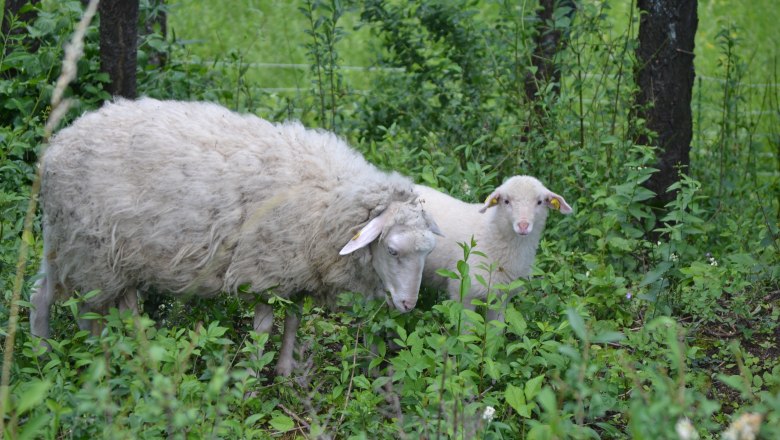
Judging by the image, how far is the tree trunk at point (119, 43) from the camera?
6.30m

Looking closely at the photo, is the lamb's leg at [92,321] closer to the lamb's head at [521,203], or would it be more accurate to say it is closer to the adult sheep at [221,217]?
the adult sheep at [221,217]

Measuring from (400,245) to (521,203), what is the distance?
0.82 meters

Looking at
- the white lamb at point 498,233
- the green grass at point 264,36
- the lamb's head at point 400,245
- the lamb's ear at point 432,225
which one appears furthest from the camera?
the green grass at point 264,36

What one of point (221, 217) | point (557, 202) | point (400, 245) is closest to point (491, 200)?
point (557, 202)

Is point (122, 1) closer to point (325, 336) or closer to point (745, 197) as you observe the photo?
point (325, 336)

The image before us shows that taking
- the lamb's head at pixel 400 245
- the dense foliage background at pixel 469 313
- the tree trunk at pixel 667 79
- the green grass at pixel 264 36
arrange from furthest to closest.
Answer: the green grass at pixel 264 36
the tree trunk at pixel 667 79
the lamb's head at pixel 400 245
the dense foliage background at pixel 469 313

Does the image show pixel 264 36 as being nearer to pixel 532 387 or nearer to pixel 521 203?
pixel 521 203

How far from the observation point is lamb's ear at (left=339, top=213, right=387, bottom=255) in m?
4.66

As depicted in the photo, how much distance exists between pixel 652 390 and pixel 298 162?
199cm

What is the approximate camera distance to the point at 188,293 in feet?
16.0

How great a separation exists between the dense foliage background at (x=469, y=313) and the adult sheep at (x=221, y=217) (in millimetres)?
207

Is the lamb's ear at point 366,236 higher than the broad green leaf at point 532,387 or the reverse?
higher

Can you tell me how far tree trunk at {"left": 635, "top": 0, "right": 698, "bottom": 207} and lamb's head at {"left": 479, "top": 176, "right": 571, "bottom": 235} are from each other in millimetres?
1509

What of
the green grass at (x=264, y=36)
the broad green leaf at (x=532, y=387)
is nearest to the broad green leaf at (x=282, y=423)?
the broad green leaf at (x=532, y=387)
